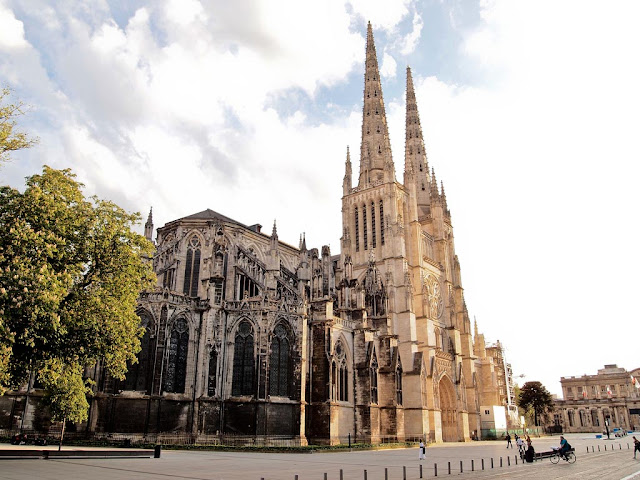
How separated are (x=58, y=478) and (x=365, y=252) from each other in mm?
43358

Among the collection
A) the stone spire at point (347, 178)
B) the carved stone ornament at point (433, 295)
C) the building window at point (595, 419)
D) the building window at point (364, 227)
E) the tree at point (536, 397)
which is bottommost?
the building window at point (595, 419)

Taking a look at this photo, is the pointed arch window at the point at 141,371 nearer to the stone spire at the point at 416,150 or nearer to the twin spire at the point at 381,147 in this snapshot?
the twin spire at the point at 381,147

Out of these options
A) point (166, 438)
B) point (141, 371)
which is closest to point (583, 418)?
point (166, 438)

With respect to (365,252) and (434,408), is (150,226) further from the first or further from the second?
(434,408)

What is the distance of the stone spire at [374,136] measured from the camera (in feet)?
188

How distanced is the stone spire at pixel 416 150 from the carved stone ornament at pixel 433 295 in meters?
12.9

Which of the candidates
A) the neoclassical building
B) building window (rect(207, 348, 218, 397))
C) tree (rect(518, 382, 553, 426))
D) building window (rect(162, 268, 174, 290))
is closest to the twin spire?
building window (rect(162, 268, 174, 290))

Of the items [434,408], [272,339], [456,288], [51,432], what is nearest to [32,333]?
[51,432]

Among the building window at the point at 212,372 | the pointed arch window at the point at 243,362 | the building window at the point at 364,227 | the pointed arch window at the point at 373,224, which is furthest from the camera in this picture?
the building window at the point at 364,227

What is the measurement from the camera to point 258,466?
60.8 feet

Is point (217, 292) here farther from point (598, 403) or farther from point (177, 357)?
point (598, 403)

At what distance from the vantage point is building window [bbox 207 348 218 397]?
30750 mm

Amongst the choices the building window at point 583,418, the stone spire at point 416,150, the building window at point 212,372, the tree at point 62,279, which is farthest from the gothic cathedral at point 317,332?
the building window at point 583,418

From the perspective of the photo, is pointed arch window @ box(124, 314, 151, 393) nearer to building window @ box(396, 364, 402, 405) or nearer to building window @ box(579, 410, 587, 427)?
building window @ box(396, 364, 402, 405)
